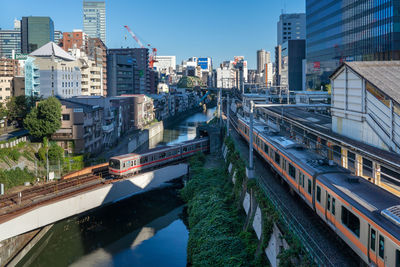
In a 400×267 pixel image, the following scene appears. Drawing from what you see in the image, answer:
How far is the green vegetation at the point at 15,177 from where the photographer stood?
25.2m

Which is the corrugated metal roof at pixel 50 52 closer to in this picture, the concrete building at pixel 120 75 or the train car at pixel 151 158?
the concrete building at pixel 120 75

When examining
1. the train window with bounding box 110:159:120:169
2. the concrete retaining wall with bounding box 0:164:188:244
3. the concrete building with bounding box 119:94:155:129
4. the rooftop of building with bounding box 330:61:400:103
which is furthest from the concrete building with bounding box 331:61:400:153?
the concrete building with bounding box 119:94:155:129

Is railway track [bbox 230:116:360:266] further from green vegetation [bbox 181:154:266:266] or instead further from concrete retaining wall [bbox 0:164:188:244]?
concrete retaining wall [bbox 0:164:188:244]

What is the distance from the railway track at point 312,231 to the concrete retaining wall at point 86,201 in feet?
34.5

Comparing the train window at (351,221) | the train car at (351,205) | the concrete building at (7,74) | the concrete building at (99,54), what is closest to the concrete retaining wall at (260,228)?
the train car at (351,205)

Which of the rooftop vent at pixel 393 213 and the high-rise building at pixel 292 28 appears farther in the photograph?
the high-rise building at pixel 292 28

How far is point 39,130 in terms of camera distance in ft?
106

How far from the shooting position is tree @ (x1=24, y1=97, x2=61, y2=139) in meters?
32.2

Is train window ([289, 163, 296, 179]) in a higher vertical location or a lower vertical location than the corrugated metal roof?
lower

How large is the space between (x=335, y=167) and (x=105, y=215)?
53.1 ft

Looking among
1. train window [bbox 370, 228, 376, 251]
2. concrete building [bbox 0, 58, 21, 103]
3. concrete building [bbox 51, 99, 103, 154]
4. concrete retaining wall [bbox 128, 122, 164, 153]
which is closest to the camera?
train window [bbox 370, 228, 376, 251]

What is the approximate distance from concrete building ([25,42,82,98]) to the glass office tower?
111 ft

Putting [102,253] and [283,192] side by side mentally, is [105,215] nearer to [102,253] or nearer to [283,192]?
[102,253]

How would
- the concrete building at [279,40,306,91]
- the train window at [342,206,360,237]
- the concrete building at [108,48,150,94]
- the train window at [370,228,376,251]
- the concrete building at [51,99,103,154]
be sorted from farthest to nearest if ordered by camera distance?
1. the concrete building at [108,48,150,94]
2. the concrete building at [279,40,306,91]
3. the concrete building at [51,99,103,154]
4. the train window at [342,206,360,237]
5. the train window at [370,228,376,251]
